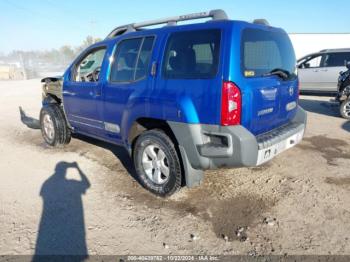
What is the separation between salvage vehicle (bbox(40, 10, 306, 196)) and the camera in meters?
2.82

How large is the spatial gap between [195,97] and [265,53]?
108 centimetres

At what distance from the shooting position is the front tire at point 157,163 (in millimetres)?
3285

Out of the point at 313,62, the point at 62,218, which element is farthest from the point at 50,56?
the point at 62,218

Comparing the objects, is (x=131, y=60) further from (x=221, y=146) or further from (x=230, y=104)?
(x=221, y=146)

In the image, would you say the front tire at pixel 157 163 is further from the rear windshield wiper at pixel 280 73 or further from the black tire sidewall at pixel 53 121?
the black tire sidewall at pixel 53 121

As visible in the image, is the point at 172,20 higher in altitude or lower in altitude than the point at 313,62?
higher

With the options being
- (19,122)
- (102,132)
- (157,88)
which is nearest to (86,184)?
(102,132)

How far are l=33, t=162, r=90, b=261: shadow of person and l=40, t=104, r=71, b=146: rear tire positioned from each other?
1170mm

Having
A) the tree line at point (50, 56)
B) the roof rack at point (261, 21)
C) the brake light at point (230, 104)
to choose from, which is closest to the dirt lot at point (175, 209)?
the brake light at point (230, 104)

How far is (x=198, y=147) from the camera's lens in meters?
2.96

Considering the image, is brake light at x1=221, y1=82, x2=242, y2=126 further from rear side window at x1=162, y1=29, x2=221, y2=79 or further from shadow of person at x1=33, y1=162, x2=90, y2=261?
shadow of person at x1=33, y1=162, x2=90, y2=261

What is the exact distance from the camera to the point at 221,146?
9.43 feet

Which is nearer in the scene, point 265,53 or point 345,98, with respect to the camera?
point 265,53

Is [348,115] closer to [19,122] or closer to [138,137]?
[138,137]
